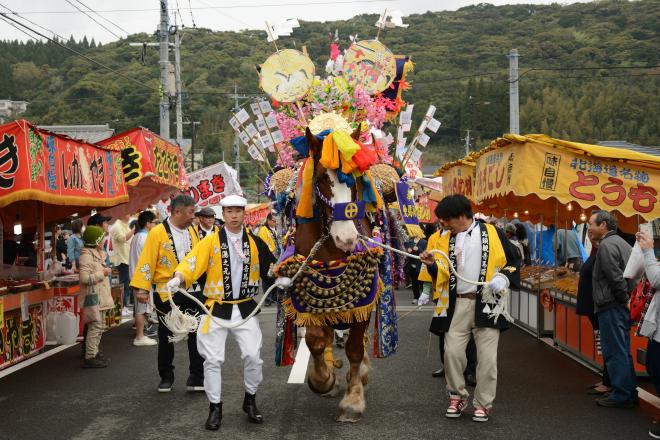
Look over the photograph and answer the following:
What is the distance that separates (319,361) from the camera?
625cm

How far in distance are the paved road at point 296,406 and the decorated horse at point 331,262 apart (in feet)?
1.55

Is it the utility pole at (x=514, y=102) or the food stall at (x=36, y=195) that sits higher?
the utility pole at (x=514, y=102)

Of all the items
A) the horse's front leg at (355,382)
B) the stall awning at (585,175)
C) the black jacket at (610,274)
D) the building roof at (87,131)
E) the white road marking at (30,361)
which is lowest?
the white road marking at (30,361)

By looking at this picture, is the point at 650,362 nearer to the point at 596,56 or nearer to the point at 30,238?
the point at 30,238

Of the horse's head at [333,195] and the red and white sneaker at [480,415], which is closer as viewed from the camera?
the horse's head at [333,195]

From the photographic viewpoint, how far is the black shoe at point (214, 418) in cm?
571

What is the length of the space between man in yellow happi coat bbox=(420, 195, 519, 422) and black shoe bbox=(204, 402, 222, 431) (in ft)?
6.13

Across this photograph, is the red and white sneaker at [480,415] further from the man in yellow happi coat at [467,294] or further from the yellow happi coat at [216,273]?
the yellow happi coat at [216,273]

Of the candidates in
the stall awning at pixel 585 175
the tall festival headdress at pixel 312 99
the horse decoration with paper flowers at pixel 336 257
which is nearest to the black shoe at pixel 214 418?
the horse decoration with paper flowers at pixel 336 257

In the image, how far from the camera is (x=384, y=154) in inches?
367

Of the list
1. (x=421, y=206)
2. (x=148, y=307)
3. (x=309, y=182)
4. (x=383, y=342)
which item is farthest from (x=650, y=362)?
(x=421, y=206)

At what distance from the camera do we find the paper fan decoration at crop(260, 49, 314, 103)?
9.99 m

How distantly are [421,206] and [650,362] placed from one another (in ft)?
39.1

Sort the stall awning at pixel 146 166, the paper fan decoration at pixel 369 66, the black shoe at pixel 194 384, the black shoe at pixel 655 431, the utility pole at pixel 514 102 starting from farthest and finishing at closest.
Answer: the utility pole at pixel 514 102
the stall awning at pixel 146 166
the paper fan decoration at pixel 369 66
the black shoe at pixel 194 384
the black shoe at pixel 655 431
